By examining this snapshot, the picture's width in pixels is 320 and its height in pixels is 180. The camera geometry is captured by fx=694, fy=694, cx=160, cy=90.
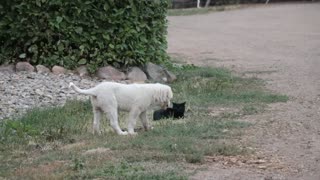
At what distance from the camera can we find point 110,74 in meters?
13.8

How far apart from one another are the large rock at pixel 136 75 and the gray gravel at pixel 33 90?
2.62 ft

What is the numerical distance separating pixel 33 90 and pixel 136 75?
105 inches

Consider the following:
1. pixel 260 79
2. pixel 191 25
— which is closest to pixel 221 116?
pixel 260 79

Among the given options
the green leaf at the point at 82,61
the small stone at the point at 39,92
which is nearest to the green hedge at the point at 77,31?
the green leaf at the point at 82,61

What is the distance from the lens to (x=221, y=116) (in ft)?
32.9

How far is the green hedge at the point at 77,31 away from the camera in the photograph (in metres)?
13.5

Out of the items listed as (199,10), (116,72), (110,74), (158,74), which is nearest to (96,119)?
(110,74)

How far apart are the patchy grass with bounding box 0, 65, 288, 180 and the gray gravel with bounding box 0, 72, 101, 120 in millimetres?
656

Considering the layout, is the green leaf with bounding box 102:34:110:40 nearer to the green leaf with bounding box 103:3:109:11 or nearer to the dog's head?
the green leaf with bounding box 103:3:109:11

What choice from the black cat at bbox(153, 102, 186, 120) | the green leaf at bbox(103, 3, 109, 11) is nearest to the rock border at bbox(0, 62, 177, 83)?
the green leaf at bbox(103, 3, 109, 11)

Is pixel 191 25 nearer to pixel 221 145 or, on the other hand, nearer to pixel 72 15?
pixel 72 15

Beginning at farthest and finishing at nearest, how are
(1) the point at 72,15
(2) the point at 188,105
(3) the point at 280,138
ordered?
(1) the point at 72,15 → (2) the point at 188,105 → (3) the point at 280,138

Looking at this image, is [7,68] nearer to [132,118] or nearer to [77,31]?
[77,31]

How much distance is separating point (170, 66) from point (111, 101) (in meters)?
7.10
